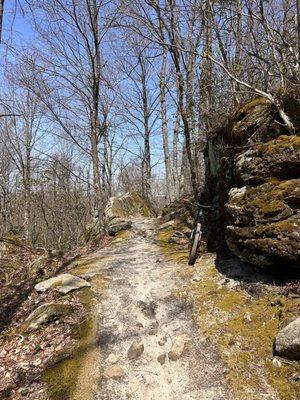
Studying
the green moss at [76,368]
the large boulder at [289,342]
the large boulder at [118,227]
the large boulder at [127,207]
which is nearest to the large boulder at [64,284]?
the green moss at [76,368]

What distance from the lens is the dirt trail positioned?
4695 millimetres

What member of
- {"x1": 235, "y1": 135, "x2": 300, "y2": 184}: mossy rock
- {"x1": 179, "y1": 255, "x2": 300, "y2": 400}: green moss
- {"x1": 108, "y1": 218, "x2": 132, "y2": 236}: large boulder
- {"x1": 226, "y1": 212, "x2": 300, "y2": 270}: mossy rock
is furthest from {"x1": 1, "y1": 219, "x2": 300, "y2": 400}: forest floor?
{"x1": 108, "y1": 218, "x2": 132, "y2": 236}: large boulder

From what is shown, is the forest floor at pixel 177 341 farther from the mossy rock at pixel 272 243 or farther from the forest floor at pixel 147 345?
the mossy rock at pixel 272 243

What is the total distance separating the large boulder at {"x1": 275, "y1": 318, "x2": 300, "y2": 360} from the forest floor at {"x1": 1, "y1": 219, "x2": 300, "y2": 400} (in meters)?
0.11

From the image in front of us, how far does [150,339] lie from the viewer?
578 cm

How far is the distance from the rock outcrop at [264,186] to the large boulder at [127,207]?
9.90m

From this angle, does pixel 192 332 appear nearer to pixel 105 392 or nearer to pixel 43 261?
pixel 105 392

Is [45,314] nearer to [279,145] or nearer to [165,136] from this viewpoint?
[279,145]

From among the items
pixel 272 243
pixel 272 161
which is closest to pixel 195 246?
pixel 272 243

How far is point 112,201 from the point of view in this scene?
57.9 feet

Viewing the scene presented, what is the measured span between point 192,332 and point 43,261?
22.6ft

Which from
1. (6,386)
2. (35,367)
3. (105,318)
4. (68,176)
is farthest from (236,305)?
(68,176)

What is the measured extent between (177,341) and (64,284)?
325 cm

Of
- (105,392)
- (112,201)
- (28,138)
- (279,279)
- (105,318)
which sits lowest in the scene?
(105,392)
